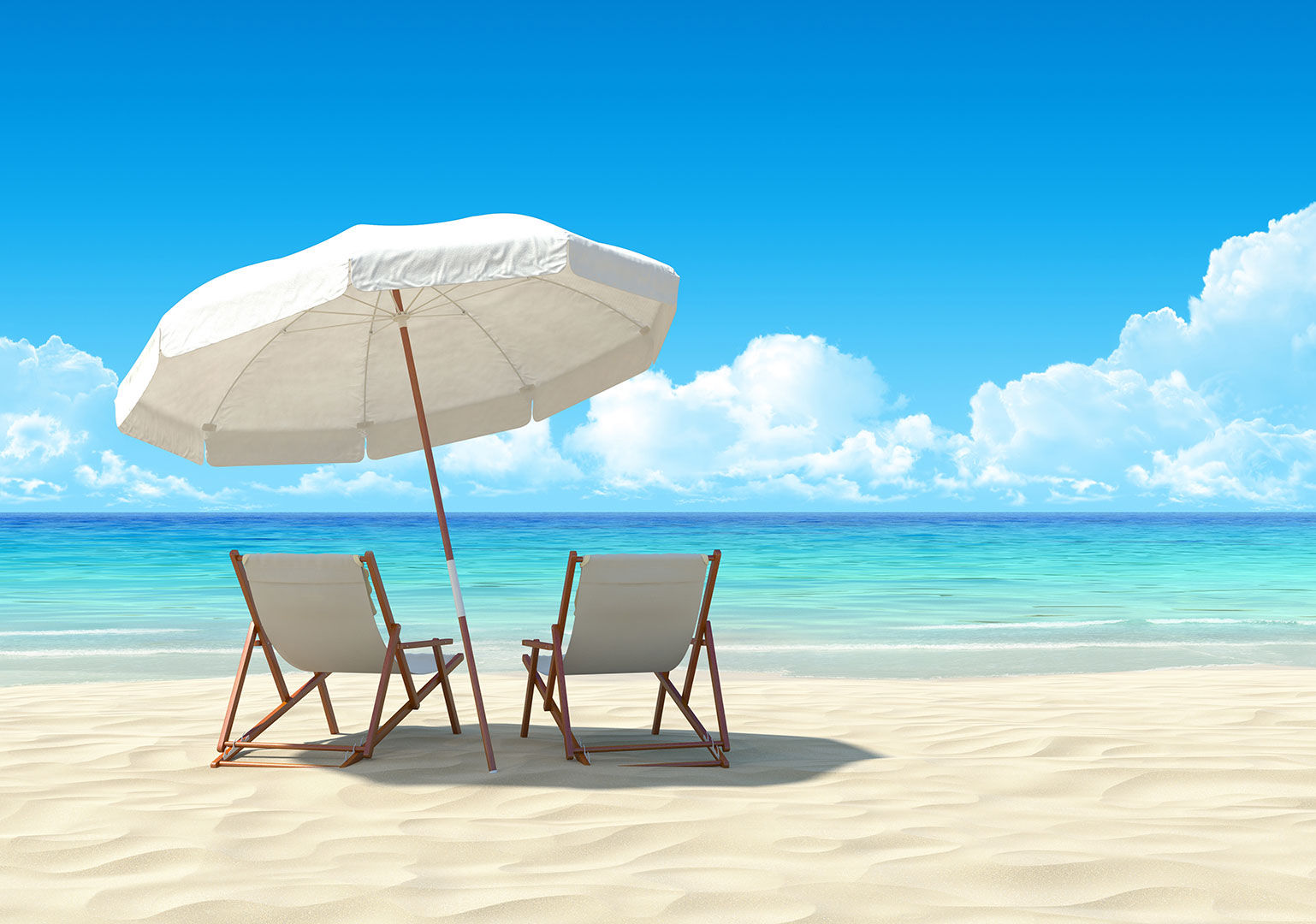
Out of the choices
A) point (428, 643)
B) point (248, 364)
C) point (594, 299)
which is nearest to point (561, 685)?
point (428, 643)

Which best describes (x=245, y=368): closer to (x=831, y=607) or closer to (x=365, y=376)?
(x=365, y=376)

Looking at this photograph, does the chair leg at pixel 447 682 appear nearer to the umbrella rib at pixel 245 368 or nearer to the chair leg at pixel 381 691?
the chair leg at pixel 381 691

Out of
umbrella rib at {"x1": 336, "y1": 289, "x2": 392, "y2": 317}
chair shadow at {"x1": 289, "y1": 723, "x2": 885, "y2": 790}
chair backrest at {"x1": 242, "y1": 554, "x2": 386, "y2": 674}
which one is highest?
umbrella rib at {"x1": 336, "y1": 289, "x2": 392, "y2": 317}

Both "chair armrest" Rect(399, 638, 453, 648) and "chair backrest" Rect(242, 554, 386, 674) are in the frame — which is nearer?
"chair backrest" Rect(242, 554, 386, 674)

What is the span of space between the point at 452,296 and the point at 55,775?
2550mm

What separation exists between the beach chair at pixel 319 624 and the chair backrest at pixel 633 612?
0.61 metres

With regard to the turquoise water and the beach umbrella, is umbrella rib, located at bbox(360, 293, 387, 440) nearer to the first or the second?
the beach umbrella

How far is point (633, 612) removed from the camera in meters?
4.33

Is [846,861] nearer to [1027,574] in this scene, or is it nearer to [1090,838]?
[1090,838]

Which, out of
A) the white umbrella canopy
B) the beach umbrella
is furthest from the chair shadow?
the white umbrella canopy

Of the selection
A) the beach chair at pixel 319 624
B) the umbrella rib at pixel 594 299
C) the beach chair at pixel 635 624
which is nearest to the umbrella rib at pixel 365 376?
the umbrella rib at pixel 594 299

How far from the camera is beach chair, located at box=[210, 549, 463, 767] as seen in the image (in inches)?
165

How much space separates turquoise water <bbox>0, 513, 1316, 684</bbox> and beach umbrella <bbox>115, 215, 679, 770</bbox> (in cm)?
439

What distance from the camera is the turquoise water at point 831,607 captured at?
33.0 feet
